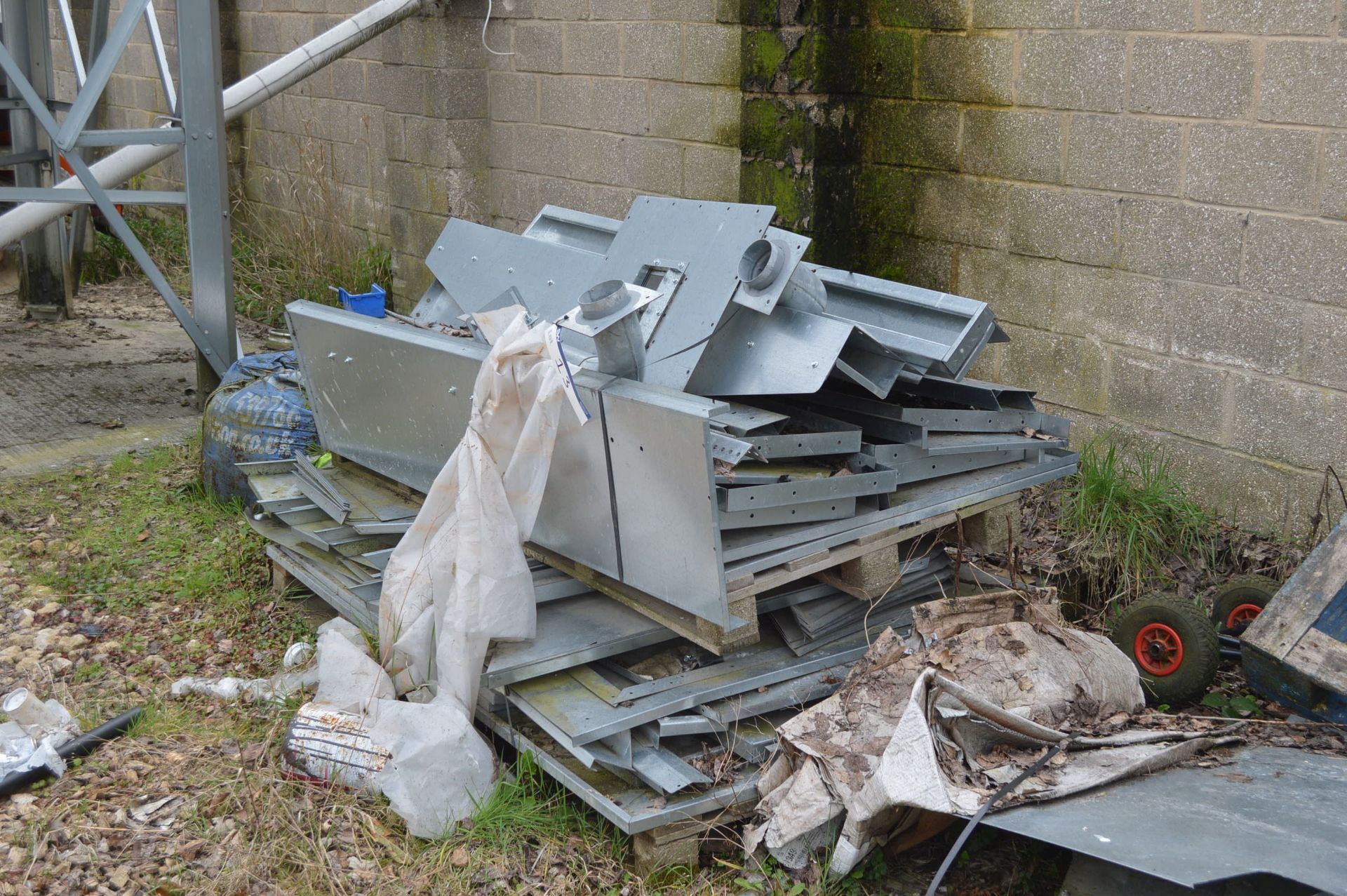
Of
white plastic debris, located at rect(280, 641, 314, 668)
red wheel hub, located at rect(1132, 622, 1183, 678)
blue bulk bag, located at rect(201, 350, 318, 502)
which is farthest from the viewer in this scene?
blue bulk bag, located at rect(201, 350, 318, 502)

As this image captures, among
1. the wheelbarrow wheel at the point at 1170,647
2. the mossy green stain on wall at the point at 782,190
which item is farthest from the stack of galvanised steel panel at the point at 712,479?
the mossy green stain on wall at the point at 782,190

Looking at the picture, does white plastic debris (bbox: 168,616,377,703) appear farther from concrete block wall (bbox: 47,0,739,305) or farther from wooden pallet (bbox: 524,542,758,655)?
concrete block wall (bbox: 47,0,739,305)

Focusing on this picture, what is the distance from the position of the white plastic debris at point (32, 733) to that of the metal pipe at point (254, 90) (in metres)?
3.15

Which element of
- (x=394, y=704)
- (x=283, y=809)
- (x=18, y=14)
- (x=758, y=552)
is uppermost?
(x=18, y=14)

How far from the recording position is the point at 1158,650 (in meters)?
3.54

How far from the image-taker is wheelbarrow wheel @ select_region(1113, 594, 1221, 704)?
345 cm

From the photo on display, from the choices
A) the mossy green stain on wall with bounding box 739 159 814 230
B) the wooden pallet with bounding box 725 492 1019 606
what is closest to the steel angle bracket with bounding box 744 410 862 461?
the wooden pallet with bounding box 725 492 1019 606

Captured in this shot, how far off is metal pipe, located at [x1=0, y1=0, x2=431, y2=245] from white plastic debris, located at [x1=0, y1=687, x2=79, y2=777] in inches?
124

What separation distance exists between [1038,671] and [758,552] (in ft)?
2.52

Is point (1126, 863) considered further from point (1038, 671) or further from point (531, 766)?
point (531, 766)

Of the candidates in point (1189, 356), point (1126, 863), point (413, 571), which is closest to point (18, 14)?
point (413, 571)

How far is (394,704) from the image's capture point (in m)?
3.25

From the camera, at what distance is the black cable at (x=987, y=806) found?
8.39 ft

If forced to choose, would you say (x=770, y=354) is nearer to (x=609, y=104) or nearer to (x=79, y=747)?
(x=79, y=747)
